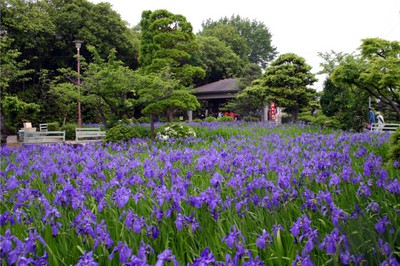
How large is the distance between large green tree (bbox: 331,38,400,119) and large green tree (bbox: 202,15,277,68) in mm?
36937

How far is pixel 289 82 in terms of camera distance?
1897cm

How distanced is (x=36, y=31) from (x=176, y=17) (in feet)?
31.0

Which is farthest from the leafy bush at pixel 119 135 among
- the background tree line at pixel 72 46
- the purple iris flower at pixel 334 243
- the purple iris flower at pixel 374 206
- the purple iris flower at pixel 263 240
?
the purple iris flower at pixel 334 243

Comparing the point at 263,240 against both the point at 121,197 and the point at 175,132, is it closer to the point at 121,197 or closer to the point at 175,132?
the point at 121,197

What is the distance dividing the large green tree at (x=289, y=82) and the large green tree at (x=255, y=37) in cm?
2865

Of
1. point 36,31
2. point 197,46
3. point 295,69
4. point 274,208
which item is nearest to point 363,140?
point 274,208

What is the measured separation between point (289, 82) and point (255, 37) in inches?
1216

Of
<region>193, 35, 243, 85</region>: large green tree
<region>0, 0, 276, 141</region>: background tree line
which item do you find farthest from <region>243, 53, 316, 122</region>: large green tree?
<region>193, 35, 243, 85</region>: large green tree

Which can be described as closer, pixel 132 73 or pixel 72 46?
pixel 132 73

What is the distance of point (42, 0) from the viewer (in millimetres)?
23156

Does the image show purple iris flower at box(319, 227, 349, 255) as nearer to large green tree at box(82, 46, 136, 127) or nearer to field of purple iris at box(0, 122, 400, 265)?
field of purple iris at box(0, 122, 400, 265)

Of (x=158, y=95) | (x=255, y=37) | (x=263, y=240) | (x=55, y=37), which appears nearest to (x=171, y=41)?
(x=158, y=95)

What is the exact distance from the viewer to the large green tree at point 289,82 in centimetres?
1889

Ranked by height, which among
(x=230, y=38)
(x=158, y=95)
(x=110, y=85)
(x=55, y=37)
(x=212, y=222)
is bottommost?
(x=212, y=222)
